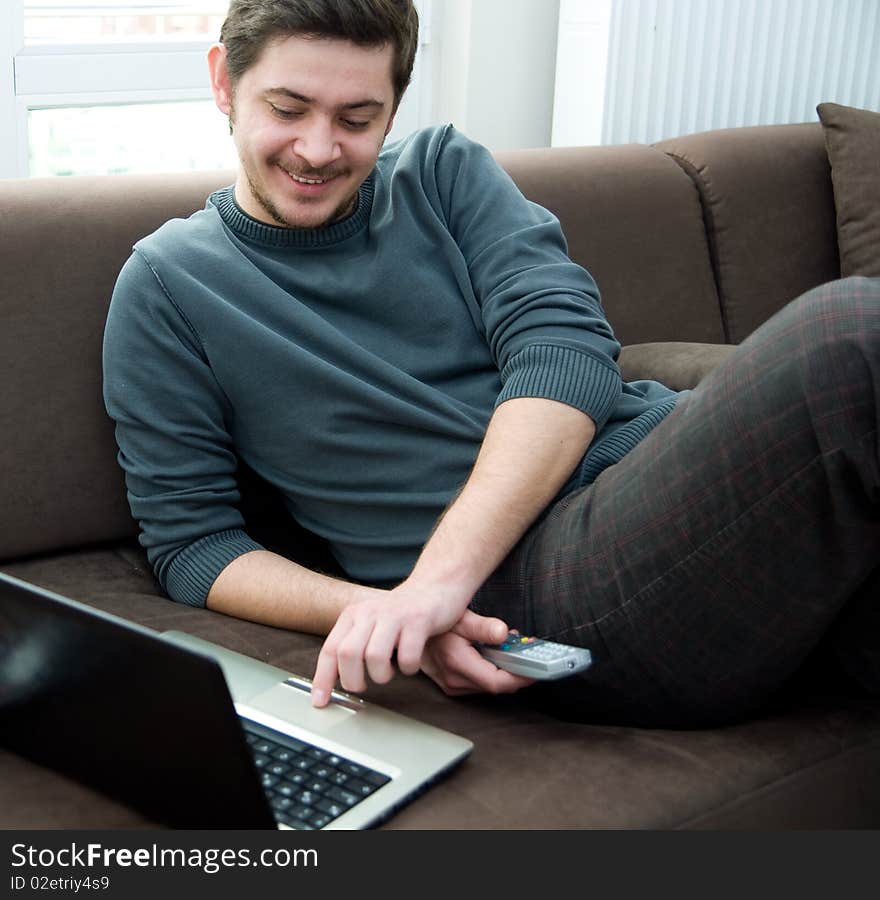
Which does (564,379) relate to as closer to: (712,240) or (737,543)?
(737,543)

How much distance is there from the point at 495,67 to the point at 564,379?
3.76ft

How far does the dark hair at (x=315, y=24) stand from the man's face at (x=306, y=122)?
0.01 metres

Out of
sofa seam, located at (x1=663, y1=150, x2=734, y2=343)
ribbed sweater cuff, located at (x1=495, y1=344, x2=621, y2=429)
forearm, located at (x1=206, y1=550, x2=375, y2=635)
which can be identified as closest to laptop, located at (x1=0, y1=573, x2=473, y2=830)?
forearm, located at (x1=206, y1=550, x2=375, y2=635)

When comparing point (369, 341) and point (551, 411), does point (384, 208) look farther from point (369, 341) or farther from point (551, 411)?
point (551, 411)

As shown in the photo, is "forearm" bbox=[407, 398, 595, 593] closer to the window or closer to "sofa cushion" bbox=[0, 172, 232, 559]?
"sofa cushion" bbox=[0, 172, 232, 559]

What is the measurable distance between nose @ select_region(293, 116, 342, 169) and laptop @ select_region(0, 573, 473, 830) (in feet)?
1.81

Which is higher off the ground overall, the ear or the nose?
the ear

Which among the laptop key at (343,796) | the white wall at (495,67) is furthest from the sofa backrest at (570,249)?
the laptop key at (343,796)

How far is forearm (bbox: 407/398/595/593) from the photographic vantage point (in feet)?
4.02

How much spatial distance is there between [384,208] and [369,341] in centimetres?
17

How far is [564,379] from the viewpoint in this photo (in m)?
1.39

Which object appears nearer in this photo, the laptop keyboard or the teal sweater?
the laptop keyboard

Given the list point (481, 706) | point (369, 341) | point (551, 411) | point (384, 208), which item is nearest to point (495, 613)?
point (481, 706)

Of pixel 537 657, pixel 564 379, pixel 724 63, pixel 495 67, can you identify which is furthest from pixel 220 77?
pixel 724 63
